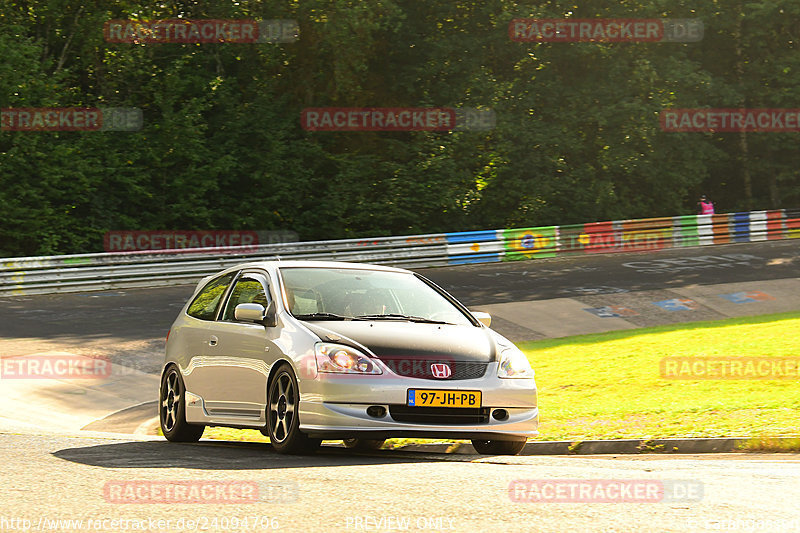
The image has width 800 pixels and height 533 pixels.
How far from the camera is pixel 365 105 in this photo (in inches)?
1593

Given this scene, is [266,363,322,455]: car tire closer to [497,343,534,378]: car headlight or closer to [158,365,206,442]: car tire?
[497,343,534,378]: car headlight

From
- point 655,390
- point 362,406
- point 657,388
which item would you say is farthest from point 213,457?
point 657,388

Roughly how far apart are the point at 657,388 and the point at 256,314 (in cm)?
674

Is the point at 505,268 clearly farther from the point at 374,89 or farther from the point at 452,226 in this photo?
the point at 374,89

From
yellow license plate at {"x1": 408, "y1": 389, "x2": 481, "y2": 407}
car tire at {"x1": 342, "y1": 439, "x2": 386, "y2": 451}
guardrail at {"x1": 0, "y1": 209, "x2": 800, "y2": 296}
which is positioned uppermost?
guardrail at {"x1": 0, "y1": 209, "x2": 800, "y2": 296}

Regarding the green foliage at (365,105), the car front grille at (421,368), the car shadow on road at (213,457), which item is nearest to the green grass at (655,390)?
the car shadow on road at (213,457)

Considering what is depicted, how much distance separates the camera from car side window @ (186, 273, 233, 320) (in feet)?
33.8

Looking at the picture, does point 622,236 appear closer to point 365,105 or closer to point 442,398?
point 365,105

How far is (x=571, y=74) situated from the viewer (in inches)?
1642

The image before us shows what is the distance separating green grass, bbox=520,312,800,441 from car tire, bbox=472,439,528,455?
135cm

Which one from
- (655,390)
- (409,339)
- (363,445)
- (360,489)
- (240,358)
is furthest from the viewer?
(655,390)

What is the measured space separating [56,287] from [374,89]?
1674cm

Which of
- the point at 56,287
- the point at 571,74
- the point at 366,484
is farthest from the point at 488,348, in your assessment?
the point at 571,74

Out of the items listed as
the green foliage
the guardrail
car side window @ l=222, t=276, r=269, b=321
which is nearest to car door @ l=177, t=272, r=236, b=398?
car side window @ l=222, t=276, r=269, b=321
